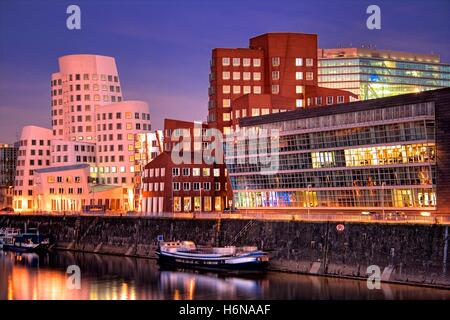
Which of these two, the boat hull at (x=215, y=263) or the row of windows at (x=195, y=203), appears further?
the row of windows at (x=195, y=203)

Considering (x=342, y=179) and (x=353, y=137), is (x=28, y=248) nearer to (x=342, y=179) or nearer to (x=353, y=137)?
(x=342, y=179)

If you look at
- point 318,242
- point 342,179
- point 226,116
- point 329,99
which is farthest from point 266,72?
point 318,242

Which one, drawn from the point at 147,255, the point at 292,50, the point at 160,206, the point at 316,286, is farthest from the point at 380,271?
the point at 292,50

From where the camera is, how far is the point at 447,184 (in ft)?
353

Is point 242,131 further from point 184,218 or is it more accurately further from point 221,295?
point 221,295

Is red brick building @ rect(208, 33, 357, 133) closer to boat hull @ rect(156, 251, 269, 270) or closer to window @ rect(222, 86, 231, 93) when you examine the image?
window @ rect(222, 86, 231, 93)

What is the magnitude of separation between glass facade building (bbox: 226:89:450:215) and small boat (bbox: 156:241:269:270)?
20252 mm

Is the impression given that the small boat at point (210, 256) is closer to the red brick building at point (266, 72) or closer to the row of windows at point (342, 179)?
the row of windows at point (342, 179)

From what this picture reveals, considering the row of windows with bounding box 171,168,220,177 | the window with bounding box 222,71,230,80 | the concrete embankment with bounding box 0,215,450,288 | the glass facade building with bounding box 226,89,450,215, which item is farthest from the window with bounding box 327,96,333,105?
the concrete embankment with bounding box 0,215,450,288

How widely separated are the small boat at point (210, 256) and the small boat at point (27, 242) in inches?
1454

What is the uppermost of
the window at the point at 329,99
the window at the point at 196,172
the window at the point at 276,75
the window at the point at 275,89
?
the window at the point at 276,75

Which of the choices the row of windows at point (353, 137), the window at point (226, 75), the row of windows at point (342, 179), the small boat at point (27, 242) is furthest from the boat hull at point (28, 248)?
the window at point (226, 75)

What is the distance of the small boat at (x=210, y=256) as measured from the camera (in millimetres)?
106812

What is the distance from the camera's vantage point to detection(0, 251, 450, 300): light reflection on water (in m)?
86.9
